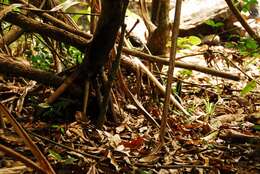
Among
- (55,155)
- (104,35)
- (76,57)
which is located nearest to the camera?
(55,155)

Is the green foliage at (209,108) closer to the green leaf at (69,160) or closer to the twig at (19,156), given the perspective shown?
the green leaf at (69,160)

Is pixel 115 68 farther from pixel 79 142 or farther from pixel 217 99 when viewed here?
pixel 217 99

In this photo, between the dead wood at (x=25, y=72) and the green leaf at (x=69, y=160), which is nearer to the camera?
the green leaf at (x=69, y=160)

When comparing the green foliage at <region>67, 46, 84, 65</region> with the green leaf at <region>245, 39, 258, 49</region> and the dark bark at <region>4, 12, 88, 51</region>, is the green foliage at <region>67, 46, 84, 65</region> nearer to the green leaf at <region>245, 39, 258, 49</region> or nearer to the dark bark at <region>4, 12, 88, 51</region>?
the dark bark at <region>4, 12, 88, 51</region>

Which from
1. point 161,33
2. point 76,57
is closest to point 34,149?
point 76,57

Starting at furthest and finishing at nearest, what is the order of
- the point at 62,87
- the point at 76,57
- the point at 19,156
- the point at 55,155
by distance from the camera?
the point at 76,57 < the point at 62,87 < the point at 55,155 < the point at 19,156

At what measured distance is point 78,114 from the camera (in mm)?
1532

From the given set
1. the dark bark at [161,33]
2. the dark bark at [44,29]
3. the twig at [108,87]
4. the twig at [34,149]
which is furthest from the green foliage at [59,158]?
the dark bark at [161,33]

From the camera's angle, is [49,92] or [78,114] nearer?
[78,114]

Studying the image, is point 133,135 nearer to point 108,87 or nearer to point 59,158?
point 108,87

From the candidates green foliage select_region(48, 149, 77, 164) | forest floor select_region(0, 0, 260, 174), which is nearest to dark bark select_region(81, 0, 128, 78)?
forest floor select_region(0, 0, 260, 174)

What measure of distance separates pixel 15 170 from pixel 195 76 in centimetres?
222

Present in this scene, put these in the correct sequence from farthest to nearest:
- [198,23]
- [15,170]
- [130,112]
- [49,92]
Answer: [198,23] → [130,112] → [49,92] → [15,170]

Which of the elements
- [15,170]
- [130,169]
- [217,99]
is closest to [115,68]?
[130,169]
